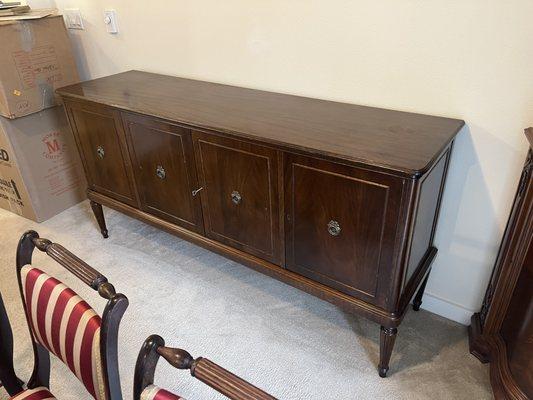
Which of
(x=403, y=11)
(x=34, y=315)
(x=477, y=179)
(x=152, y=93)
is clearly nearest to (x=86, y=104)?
(x=152, y=93)

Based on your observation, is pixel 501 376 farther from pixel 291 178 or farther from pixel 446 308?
pixel 291 178

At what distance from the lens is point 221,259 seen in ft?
6.77

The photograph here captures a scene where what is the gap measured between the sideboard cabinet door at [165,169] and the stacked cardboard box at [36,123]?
2.74ft

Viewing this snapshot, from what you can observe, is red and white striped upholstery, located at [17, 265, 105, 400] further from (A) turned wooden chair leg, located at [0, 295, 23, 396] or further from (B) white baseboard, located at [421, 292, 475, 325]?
(B) white baseboard, located at [421, 292, 475, 325]

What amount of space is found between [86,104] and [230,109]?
28.8 inches

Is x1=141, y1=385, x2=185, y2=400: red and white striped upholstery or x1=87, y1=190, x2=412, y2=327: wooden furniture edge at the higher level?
x1=141, y1=385, x2=185, y2=400: red and white striped upholstery

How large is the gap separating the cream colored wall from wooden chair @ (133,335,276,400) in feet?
3.82

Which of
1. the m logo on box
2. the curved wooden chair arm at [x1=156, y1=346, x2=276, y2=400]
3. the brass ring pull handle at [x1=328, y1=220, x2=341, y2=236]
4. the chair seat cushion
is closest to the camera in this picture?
the curved wooden chair arm at [x1=156, y1=346, x2=276, y2=400]

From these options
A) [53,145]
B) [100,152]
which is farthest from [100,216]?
[53,145]

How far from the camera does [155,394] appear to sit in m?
0.66

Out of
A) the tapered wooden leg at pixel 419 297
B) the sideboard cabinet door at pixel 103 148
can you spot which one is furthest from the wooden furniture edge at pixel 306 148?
the tapered wooden leg at pixel 419 297

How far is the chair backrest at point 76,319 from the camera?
2.39 feet

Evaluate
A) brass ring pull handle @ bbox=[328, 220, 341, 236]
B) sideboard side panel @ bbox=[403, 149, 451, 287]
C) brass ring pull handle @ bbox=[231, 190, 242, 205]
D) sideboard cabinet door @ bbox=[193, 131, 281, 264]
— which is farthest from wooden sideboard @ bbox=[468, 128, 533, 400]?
brass ring pull handle @ bbox=[231, 190, 242, 205]

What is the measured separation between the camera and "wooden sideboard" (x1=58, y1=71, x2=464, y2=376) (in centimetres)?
118
